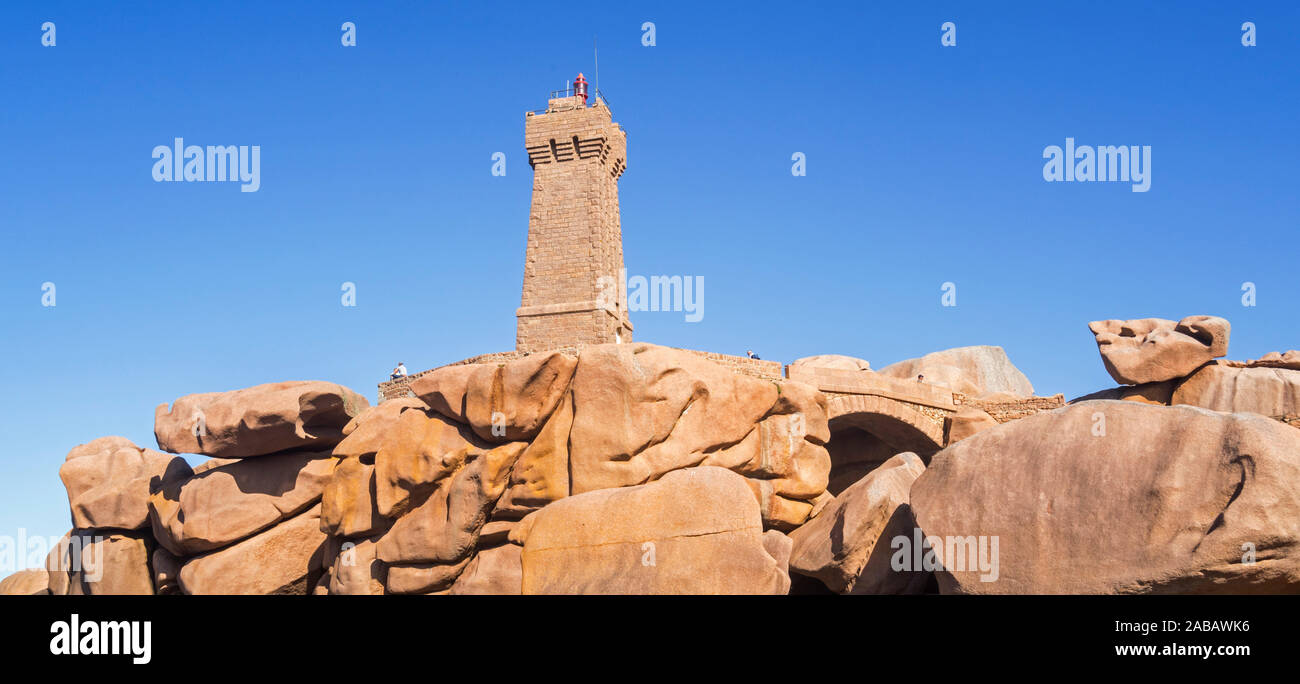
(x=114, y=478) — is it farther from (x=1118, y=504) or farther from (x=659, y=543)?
(x=1118, y=504)

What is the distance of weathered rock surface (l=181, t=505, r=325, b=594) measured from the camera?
24094 mm

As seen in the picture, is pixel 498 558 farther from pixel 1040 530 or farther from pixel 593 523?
pixel 1040 530

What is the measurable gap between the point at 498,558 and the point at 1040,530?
12.0m

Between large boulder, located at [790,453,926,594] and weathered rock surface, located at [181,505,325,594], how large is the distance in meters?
13.1

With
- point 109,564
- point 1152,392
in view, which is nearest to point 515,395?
point 109,564

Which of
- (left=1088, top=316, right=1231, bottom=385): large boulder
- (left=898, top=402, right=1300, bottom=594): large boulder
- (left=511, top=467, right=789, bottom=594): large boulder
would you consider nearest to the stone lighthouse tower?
(left=1088, top=316, right=1231, bottom=385): large boulder

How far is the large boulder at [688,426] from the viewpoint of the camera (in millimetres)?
22859

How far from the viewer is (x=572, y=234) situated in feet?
121

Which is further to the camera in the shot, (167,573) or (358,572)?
(167,573)

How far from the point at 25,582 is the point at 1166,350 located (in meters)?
37.4

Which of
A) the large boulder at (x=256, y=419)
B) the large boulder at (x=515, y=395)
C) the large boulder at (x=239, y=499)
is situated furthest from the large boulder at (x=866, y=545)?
the large boulder at (x=239, y=499)

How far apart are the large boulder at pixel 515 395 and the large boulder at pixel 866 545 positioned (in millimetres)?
7934
